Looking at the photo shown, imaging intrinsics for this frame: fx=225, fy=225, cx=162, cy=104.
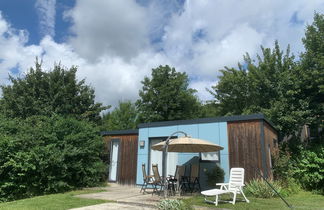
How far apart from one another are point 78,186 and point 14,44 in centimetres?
803

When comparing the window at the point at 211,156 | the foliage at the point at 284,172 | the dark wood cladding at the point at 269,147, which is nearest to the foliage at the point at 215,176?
the window at the point at 211,156

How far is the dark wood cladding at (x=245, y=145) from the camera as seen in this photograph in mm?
7496

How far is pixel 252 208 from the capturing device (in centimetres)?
489

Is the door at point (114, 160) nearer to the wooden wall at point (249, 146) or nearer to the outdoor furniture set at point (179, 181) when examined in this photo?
the outdoor furniture set at point (179, 181)

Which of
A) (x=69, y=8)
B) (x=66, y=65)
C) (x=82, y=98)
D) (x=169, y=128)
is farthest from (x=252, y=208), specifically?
(x=66, y=65)

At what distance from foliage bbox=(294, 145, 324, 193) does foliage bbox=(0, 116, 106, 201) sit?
810 cm

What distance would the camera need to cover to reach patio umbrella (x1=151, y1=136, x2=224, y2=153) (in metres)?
6.31

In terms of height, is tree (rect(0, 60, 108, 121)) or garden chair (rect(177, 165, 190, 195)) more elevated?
tree (rect(0, 60, 108, 121))

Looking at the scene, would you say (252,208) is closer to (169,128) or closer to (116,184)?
(169,128)

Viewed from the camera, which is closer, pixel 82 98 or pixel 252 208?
pixel 252 208

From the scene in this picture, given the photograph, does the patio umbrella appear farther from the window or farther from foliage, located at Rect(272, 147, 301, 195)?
foliage, located at Rect(272, 147, 301, 195)

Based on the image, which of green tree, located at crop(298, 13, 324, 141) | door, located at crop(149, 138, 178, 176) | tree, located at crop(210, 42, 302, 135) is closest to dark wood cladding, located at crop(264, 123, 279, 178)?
door, located at crop(149, 138, 178, 176)

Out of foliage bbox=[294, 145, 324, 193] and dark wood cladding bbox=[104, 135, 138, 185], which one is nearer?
foliage bbox=[294, 145, 324, 193]

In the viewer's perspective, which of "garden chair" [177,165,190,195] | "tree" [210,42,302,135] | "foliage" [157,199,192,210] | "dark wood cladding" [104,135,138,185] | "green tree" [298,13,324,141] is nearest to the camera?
"foliage" [157,199,192,210]
